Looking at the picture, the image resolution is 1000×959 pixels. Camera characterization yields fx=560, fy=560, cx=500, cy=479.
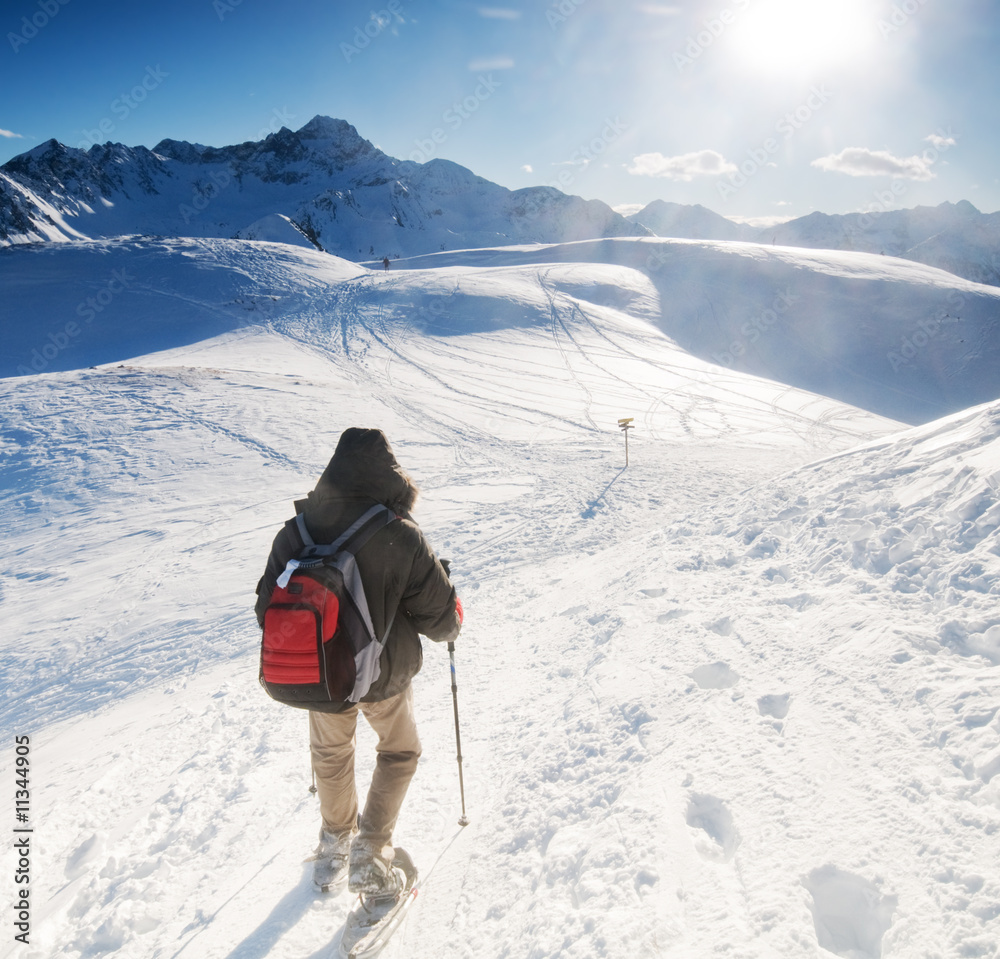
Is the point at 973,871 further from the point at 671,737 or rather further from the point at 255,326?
the point at 255,326

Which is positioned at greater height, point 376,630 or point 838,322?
point 838,322

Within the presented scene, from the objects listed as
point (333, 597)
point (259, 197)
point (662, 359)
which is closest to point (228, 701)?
point (333, 597)

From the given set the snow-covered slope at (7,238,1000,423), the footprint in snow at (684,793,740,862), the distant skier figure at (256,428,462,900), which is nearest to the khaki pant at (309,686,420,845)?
the distant skier figure at (256,428,462,900)

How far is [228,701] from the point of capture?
493 centimetres

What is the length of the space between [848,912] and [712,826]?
61 centimetres

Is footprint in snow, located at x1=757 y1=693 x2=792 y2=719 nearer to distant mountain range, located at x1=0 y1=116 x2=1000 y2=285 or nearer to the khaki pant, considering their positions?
the khaki pant

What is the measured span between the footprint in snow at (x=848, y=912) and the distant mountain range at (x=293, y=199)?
98.9 meters

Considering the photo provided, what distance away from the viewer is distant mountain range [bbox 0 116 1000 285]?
113438 millimetres

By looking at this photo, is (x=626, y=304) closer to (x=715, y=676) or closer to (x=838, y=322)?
→ (x=838, y=322)

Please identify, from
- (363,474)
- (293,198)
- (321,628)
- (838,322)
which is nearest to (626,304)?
(838,322)

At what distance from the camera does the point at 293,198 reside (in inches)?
5728

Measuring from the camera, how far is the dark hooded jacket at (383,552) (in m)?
2.50

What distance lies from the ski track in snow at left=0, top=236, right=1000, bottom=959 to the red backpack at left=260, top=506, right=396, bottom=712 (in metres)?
1.38

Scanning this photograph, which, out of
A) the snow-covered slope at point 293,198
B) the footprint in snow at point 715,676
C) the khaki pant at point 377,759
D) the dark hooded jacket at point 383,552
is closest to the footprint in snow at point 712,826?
the footprint in snow at point 715,676
